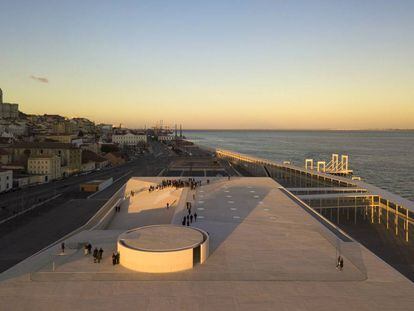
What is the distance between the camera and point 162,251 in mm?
16391

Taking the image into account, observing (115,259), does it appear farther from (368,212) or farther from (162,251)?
(368,212)

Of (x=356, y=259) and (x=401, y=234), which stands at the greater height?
(x=356, y=259)

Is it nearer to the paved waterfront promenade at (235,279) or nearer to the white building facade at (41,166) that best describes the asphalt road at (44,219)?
the white building facade at (41,166)

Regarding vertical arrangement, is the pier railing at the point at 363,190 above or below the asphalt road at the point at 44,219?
above

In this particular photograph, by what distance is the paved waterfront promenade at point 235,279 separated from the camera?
524 inches

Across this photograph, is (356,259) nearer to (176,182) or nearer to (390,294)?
(390,294)

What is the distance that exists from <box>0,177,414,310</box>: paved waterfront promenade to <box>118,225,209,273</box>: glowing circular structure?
451mm

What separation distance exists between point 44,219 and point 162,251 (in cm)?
2728

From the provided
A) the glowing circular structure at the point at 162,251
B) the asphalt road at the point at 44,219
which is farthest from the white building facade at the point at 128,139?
the glowing circular structure at the point at 162,251

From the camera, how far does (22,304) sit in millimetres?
13250

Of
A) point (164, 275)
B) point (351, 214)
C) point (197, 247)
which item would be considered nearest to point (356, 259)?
point (197, 247)

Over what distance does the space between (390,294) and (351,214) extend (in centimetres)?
2261

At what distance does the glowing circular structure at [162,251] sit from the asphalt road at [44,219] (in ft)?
41.5

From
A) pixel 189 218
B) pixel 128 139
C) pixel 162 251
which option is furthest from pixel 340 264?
pixel 128 139
